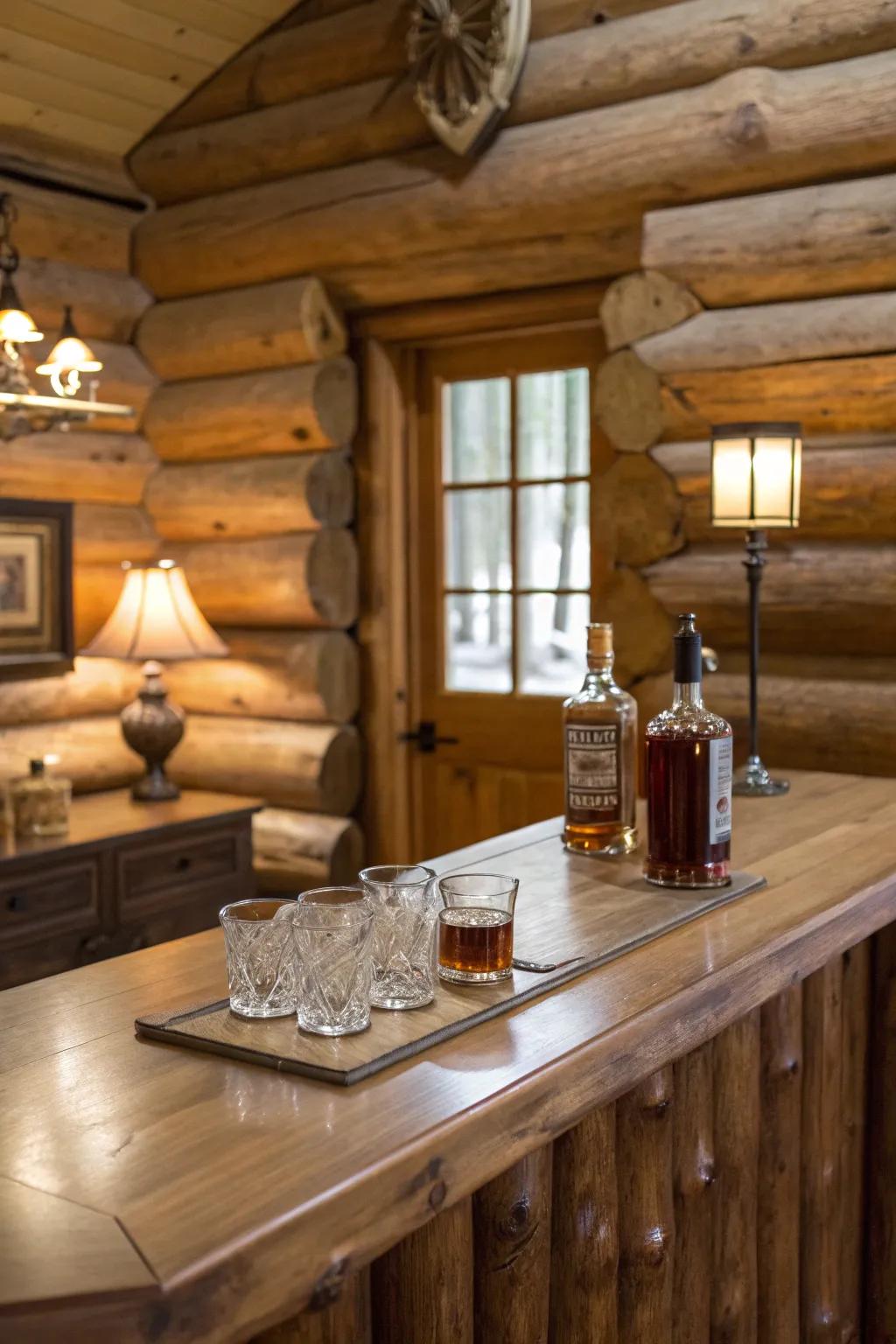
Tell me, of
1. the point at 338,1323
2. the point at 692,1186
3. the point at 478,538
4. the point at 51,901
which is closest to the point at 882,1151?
the point at 692,1186

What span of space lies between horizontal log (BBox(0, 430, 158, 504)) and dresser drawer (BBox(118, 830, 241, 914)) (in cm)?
124

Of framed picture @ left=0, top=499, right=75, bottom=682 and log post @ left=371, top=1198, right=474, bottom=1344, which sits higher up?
framed picture @ left=0, top=499, right=75, bottom=682

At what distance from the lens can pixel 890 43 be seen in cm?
310

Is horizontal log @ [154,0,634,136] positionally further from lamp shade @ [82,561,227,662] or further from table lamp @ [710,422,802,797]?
lamp shade @ [82,561,227,662]

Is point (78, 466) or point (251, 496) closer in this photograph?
point (251, 496)

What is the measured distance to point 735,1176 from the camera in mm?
1863

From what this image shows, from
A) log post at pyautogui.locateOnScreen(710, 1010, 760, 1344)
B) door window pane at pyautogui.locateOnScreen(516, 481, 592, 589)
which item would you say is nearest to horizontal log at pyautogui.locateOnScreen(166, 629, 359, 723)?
door window pane at pyautogui.locateOnScreen(516, 481, 592, 589)

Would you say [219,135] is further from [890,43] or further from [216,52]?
[890,43]

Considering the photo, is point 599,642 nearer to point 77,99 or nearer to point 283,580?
point 283,580

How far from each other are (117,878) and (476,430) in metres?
1.74

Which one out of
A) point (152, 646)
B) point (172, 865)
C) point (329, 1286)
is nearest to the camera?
point (329, 1286)

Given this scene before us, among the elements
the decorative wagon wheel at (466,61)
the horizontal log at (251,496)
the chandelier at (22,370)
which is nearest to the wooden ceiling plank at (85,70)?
the chandelier at (22,370)

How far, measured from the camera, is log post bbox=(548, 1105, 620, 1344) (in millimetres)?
1544

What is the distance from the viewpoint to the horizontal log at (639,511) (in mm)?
3553
